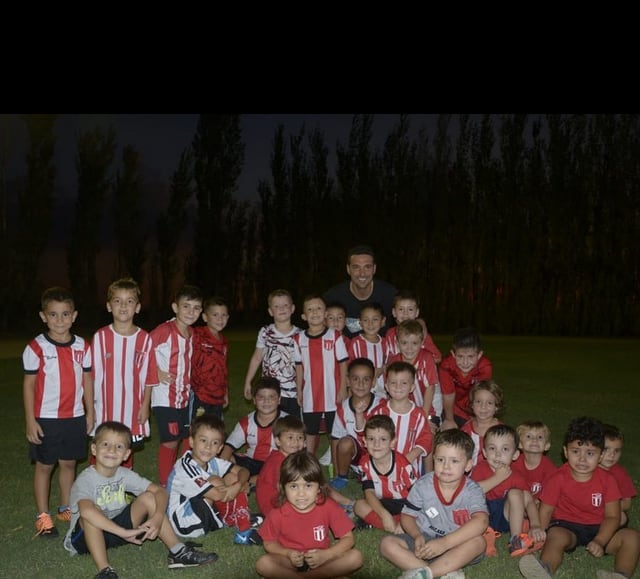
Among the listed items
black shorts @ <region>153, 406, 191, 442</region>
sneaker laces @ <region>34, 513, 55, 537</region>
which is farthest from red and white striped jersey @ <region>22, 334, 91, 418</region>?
black shorts @ <region>153, 406, 191, 442</region>

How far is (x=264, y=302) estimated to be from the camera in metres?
28.4

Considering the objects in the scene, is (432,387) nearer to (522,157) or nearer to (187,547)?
(187,547)

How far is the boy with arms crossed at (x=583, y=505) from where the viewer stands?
4023 millimetres

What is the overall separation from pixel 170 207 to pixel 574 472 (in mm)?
24404

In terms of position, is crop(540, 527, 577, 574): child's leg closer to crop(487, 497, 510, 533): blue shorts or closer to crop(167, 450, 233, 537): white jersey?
crop(487, 497, 510, 533): blue shorts

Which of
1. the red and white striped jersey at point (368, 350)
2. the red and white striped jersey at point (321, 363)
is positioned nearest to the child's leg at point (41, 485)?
the red and white striped jersey at point (321, 363)

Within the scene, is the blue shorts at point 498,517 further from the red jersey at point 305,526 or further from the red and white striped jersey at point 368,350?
the red and white striped jersey at point 368,350

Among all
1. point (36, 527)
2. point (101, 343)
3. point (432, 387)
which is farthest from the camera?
point (432, 387)

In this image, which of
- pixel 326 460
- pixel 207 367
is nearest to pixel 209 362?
pixel 207 367

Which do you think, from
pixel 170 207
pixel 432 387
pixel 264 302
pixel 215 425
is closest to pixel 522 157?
pixel 264 302

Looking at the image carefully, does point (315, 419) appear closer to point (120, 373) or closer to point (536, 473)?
point (120, 373)

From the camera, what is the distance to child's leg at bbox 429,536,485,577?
376cm

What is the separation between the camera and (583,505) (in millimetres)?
4176

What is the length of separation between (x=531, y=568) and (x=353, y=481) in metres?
2.19
